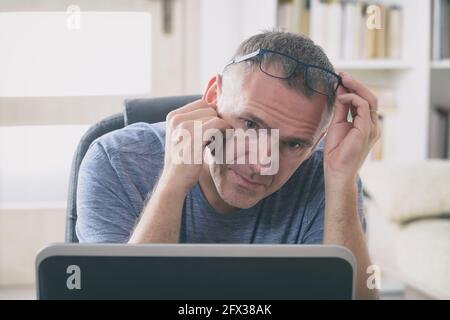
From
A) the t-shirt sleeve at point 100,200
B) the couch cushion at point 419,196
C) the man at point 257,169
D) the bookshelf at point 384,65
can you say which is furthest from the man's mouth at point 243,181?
the couch cushion at point 419,196

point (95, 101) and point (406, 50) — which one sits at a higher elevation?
point (406, 50)

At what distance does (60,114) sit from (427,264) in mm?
970

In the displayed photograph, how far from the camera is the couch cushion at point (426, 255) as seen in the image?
120cm

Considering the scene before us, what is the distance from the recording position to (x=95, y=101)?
24.3 inches

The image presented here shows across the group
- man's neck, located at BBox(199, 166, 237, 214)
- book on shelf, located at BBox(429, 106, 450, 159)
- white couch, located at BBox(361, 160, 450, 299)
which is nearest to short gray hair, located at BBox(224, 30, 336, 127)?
man's neck, located at BBox(199, 166, 237, 214)

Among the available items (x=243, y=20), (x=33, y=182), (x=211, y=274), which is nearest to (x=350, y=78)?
(x=243, y=20)

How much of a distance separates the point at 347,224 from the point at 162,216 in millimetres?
182

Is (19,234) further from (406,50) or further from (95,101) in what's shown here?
(406,50)

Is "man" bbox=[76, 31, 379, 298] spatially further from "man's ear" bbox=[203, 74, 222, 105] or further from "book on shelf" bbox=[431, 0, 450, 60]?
"book on shelf" bbox=[431, 0, 450, 60]

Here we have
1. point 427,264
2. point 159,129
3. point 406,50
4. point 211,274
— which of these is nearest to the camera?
point 211,274

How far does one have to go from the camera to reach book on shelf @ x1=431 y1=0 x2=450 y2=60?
1.94 m

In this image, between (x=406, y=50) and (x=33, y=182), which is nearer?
(x=33, y=182)

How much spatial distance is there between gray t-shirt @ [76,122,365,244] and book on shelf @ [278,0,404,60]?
6.1 inches

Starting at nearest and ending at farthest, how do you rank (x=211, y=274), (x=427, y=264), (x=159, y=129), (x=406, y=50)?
(x=211, y=274), (x=159, y=129), (x=406, y=50), (x=427, y=264)
